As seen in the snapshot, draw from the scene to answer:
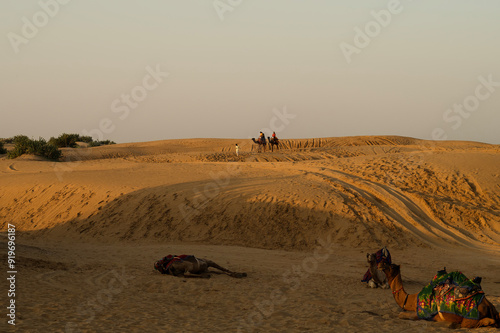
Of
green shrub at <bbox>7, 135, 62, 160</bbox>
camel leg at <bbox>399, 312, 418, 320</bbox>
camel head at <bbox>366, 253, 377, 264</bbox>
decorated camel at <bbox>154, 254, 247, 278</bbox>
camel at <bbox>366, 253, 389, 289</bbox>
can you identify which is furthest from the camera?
green shrub at <bbox>7, 135, 62, 160</bbox>

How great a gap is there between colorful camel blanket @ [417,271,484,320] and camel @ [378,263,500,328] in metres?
0.05

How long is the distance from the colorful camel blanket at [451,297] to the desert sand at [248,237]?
0.22 metres

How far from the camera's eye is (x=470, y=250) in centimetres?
1504

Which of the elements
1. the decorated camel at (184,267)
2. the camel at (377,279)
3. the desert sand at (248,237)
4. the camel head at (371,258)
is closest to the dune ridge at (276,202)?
the desert sand at (248,237)

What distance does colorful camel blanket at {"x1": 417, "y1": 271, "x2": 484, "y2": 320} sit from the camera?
5.98 meters

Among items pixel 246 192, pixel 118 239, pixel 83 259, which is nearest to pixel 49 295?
pixel 83 259

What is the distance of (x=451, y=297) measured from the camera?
6152 mm

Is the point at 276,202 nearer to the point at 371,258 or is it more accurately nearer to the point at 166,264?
the point at 166,264

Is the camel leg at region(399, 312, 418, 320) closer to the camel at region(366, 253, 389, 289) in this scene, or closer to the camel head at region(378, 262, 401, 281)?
the camel head at region(378, 262, 401, 281)

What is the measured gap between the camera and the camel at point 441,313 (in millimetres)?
5900

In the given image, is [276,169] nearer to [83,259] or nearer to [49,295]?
[83,259]

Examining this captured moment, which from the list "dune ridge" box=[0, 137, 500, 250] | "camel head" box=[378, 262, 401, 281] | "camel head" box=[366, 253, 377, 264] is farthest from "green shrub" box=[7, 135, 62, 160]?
"camel head" box=[378, 262, 401, 281]

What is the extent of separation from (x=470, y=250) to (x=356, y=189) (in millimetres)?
4755

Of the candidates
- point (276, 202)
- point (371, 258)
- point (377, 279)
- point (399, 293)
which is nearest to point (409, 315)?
point (399, 293)
